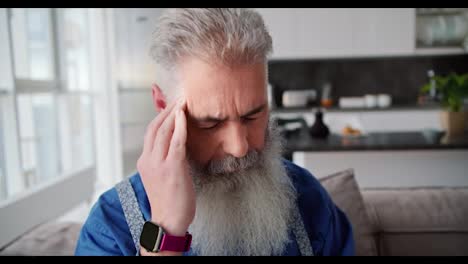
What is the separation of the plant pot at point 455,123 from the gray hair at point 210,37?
5.78 ft

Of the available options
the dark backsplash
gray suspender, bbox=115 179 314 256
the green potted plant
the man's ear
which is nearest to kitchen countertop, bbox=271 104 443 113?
the dark backsplash

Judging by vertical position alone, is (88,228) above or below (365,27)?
below

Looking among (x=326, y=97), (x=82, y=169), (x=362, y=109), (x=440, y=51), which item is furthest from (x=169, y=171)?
(x=440, y=51)

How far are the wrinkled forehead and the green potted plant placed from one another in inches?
65.9

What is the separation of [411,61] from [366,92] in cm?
50

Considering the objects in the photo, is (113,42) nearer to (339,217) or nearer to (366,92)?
(366,92)

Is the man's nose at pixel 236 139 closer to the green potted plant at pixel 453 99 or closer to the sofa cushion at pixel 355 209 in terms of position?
the sofa cushion at pixel 355 209

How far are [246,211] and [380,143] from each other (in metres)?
1.33

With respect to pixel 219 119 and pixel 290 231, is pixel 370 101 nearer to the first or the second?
→ pixel 290 231

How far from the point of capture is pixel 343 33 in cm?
356

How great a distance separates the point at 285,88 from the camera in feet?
13.0

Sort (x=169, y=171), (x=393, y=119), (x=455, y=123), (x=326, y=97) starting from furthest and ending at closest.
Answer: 1. (x=326, y=97)
2. (x=393, y=119)
3. (x=455, y=123)
4. (x=169, y=171)

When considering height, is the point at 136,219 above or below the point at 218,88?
below
